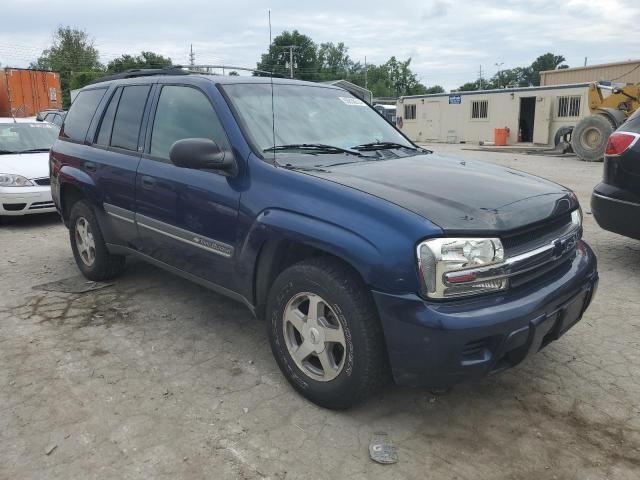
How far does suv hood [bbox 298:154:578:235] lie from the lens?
2537mm

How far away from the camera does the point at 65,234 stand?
283 inches

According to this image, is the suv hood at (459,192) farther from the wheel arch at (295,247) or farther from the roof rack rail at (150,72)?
the roof rack rail at (150,72)

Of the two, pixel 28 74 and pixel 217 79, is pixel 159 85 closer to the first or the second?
pixel 217 79

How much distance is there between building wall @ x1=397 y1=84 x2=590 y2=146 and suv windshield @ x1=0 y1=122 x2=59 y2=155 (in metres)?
19.9

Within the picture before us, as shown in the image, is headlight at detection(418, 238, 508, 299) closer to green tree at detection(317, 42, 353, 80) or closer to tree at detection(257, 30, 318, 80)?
tree at detection(257, 30, 318, 80)

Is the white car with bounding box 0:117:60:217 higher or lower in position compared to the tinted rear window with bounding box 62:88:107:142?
lower

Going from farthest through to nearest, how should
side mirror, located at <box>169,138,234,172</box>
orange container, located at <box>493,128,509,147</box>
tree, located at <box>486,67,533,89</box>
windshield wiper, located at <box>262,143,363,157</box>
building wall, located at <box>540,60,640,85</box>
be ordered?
tree, located at <box>486,67,533,89</box> < building wall, located at <box>540,60,640,85</box> < orange container, located at <box>493,128,509,147</box> < windshield wiper, located at <box>262,143,363,157</box> < side mirror, located at <box>169,138,234,172</box>

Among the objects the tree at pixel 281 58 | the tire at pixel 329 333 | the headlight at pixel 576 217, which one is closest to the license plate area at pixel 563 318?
the headlight at pixel 576 217

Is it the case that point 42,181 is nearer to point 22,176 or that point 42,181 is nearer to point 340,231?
point 22,176

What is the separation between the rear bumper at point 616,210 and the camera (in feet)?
15.5

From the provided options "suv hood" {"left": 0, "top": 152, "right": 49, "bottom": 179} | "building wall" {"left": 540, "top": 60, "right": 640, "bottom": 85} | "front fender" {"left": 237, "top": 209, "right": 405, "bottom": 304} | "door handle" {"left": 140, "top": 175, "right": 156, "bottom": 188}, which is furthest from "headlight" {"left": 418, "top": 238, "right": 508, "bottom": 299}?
"building wall" {"left": 540, "top": 60, "right": 640, "bottom": 85}

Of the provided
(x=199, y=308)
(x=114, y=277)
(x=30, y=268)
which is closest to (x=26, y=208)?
(x=30, y=268)

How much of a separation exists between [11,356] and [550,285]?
3.41 meters

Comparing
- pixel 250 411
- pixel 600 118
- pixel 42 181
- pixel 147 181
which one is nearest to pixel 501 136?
pixel 600 118
